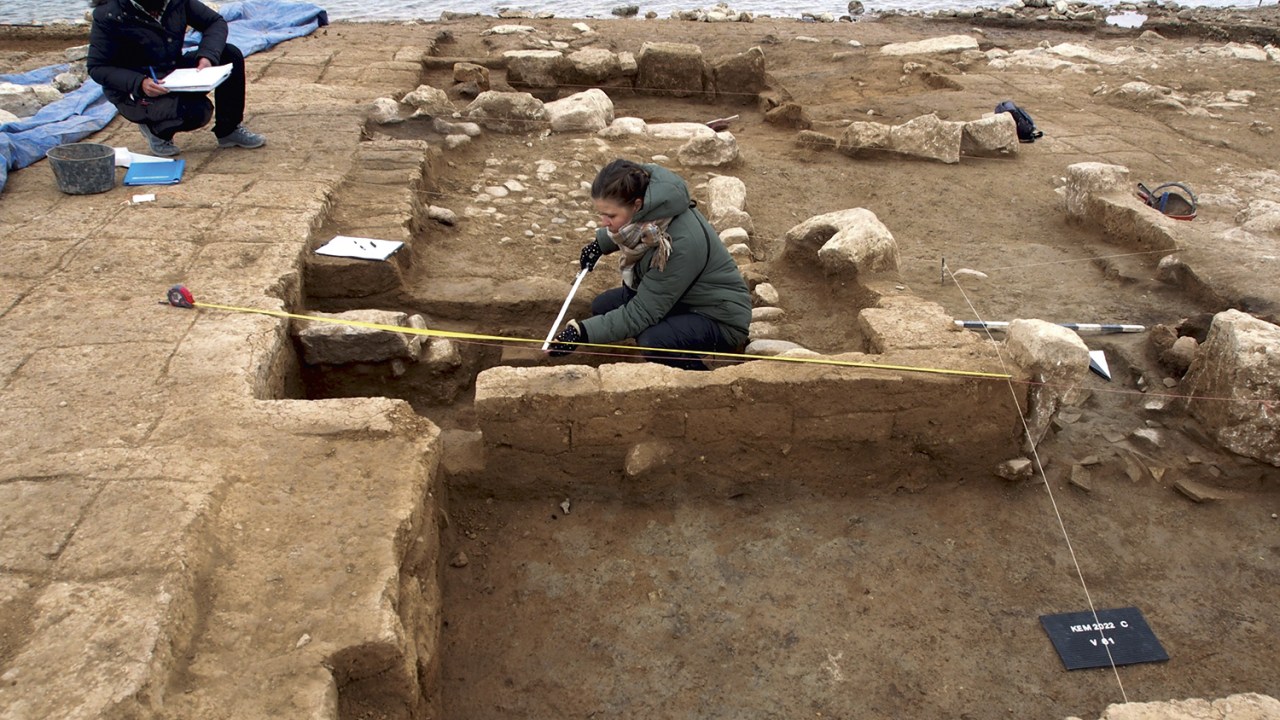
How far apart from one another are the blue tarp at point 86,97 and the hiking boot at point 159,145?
710mm

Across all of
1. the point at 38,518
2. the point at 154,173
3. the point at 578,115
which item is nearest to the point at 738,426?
the point at 38,518

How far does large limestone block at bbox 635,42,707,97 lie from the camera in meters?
9.55

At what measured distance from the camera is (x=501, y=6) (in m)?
19.4

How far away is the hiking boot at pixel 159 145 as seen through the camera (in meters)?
6.05

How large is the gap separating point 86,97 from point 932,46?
33.4 feet

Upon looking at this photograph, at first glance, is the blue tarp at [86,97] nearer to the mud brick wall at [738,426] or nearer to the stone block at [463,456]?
the stone block at [463,456]

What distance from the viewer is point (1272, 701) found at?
2461mm

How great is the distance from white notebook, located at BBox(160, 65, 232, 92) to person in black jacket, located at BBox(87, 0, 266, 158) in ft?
0.20

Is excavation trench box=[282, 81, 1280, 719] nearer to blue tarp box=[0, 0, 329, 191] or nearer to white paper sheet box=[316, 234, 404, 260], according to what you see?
white paper sheet box=[316, 234, 404, 260]

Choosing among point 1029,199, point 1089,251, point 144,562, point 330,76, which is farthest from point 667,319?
point 330,76

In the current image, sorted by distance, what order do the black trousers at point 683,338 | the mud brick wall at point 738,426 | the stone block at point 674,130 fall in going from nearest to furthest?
the mud brick wall at point 738,426 → the black trousers at point 683,338 → the stone block at point 674,130

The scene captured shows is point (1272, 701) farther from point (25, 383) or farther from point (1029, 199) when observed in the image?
point (1029, 199)

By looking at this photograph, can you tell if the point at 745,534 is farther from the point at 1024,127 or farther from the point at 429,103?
the point at 1024,127

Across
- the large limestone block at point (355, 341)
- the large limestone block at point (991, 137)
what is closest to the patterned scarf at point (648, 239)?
the large limestone block at point (355, 341)
